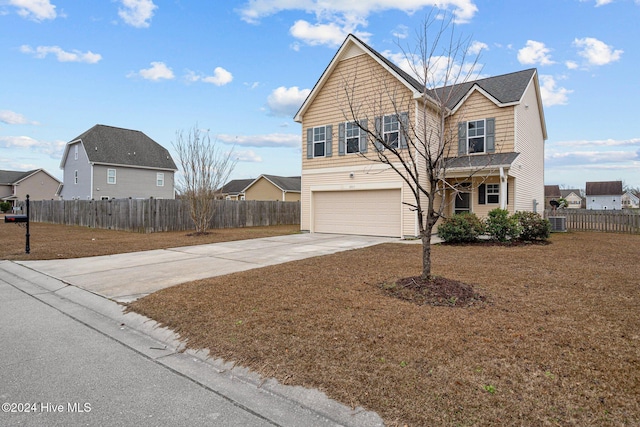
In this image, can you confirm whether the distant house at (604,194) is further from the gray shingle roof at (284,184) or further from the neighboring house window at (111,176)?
the neighboring house window at (111,176)

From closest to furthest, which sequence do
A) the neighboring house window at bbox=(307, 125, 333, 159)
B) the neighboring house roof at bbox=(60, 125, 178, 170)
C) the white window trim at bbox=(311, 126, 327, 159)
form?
the neighboring house window at bbox=(307, 125, 333, 159) < the white window trim at bbox=(311, 126, 327, 159) < the neighboring house roof at bbox=(60, 125, 178, 170)

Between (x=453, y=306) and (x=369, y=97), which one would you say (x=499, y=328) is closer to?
(x=453, y=306)

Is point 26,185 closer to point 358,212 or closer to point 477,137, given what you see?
point 358,212

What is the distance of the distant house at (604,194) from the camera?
62.3m

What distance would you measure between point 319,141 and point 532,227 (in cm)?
985

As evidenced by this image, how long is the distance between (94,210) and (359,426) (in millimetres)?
25662

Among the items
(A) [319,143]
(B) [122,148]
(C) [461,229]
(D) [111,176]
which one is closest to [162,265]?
(C) [461,229]

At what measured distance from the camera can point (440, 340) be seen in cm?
391

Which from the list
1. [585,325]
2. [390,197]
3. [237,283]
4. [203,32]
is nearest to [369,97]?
[390,197]

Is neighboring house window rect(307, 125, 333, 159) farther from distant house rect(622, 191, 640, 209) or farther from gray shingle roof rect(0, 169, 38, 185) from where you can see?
distant house rect(622, 191, 640, 209)

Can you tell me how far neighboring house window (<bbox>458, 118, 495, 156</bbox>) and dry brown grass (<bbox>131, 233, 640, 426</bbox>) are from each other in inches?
372

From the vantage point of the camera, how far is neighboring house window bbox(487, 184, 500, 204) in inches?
633

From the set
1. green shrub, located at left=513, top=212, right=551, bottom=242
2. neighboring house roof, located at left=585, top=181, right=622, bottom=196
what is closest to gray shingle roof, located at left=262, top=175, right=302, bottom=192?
green shrub, located at left=513, top=212, right=551, bottom=242

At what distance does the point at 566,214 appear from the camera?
776 inches
